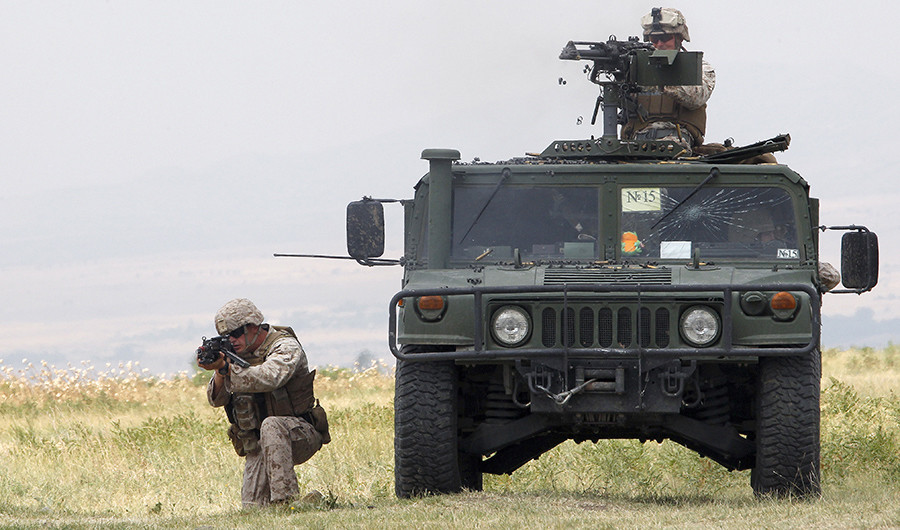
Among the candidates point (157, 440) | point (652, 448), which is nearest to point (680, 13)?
point (652, 448)

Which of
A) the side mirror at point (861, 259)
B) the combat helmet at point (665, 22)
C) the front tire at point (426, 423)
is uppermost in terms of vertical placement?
the combat helmet at point (665, 22)

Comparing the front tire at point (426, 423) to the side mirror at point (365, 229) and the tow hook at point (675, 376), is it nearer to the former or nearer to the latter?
the side mirror at point (365, 229)

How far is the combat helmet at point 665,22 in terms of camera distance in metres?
10.9

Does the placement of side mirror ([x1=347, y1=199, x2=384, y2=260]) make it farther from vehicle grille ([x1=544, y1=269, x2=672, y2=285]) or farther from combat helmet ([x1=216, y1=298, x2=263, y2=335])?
vehicle grille ([x1=544, y1=269, x2=672, y2=285])

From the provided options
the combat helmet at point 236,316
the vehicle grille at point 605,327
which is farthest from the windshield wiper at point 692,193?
the combat helmet at point 236,316

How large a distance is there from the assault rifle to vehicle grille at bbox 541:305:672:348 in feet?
5.48

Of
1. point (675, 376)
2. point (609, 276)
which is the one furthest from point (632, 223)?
point (675, 376)

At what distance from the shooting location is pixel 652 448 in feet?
36.1

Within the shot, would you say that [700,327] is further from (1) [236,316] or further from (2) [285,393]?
(1) [236,316]

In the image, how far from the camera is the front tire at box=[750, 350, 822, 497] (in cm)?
696

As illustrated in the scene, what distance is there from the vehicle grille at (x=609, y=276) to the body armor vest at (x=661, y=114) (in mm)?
2652

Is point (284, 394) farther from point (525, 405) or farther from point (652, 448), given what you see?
point (652, 448)

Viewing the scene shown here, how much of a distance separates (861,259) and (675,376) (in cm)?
167

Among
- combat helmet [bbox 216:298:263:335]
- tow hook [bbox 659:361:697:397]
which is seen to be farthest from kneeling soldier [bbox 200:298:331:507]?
tow hook [bbox 659:361:697:397]
